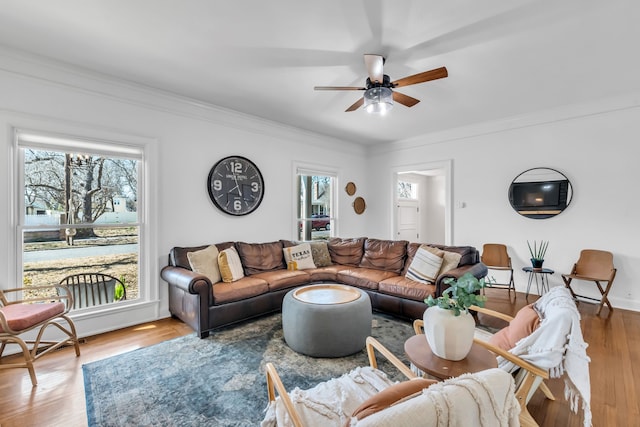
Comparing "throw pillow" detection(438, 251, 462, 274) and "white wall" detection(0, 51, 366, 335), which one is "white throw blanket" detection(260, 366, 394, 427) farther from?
"white wall" detection(0, 51, 366, 335)

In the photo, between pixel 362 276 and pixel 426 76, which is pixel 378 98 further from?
pixel 362 276

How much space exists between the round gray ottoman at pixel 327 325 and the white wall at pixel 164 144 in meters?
1.97

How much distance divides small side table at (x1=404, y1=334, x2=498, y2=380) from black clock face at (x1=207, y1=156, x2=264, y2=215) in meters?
3.25

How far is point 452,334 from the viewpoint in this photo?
1.58 meters

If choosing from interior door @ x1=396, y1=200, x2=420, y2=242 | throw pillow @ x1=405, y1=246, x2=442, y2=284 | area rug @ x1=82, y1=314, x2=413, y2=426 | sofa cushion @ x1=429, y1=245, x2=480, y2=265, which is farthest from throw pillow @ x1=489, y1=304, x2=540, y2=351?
interior door @ x1=396, y1=200, x2=420, y2=242

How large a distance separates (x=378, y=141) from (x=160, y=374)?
215 inches

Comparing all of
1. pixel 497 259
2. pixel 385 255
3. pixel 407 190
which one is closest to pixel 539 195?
pixel 497 259

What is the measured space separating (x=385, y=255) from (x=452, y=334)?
2739mm

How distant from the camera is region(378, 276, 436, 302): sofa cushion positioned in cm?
328

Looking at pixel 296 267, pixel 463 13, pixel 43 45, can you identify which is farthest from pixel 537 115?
pixel 43 45

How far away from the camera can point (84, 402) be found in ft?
6.49

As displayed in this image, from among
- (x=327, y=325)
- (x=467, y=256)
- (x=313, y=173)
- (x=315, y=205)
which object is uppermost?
(x=313, y=173)

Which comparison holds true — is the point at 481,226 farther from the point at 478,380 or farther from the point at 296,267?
the point at 478,380

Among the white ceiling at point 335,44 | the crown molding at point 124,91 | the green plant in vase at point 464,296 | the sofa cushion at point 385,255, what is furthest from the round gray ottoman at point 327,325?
the crown molding at point 124,91
